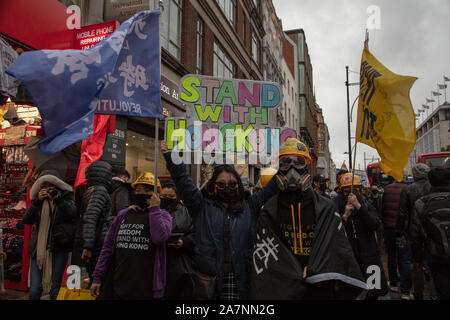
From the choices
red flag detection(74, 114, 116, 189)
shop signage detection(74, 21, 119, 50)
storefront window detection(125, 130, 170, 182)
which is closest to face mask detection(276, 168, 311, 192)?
red flag detection(74, 114, 116, 189)

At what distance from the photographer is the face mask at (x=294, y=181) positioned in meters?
2.63

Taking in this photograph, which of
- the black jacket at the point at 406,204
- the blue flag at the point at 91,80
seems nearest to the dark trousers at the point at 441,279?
the black jacket at the point at 406,204

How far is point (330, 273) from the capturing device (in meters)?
2.26

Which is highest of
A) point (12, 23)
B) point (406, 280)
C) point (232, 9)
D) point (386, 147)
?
point (232, 9)

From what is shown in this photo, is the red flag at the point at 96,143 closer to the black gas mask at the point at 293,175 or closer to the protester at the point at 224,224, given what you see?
the protester at the point at 224,224

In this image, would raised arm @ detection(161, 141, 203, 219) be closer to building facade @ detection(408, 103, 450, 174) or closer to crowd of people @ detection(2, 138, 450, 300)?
crowd of people @ detection(2, 138, 450, 300)

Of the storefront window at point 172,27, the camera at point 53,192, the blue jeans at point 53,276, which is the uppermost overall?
the storefront window at point 172,27

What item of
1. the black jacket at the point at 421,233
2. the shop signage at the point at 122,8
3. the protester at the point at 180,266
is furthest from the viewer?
the shop signage at the point at 122,8

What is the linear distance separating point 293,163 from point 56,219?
343 centimetres

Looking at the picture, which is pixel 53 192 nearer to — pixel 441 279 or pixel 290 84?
pixel 441 279

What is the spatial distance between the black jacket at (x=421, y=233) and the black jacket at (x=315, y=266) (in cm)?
173

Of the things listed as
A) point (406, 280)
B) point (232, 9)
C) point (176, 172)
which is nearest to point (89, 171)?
point (176, 172)

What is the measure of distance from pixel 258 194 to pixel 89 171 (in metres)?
2.49
